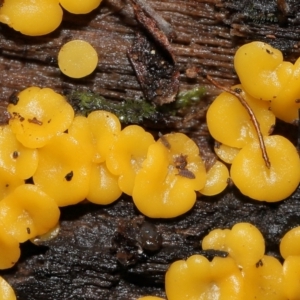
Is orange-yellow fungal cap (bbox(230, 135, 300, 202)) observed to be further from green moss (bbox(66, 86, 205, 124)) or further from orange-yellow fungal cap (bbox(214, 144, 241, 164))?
green moss (bbox(66, 86, 205, 124))

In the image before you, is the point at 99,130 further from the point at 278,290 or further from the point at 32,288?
the point at 278,290

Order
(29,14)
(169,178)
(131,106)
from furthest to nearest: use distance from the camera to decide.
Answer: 1. (131,106)
2. (169,178)
3. (29,14)

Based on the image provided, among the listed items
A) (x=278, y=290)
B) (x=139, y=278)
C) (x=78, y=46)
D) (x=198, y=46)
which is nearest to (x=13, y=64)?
(x=78, y=46)

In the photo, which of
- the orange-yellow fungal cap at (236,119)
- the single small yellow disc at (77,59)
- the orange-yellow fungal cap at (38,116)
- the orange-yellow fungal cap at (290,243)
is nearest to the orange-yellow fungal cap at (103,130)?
the orange-yellow fungal cap at (38,116)

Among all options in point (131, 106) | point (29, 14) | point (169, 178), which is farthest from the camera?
point (131, 106)

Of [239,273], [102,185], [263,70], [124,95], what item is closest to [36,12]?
[124,95]

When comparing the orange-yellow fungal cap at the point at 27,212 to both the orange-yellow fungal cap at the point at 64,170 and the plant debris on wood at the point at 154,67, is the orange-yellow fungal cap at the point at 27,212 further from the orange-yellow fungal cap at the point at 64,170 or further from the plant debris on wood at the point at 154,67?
the plant debris on wood at the point at 154,67

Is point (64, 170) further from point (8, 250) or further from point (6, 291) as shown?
point (6, 291)
